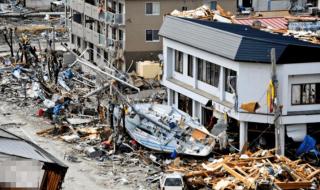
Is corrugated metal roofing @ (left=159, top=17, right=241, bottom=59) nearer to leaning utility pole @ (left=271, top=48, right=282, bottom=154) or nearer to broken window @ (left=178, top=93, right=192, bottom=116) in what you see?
leaning utility pole @ (left=271, top=48, right=282, bottom=154)

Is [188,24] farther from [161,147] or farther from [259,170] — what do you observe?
[259,170]

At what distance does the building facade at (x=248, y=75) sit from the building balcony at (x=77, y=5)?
23.0 meters

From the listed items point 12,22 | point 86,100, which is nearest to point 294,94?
point 86,100

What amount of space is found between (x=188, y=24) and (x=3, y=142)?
24.1 meters

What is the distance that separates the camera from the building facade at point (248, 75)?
3748cm

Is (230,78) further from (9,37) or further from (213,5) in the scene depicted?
(9,37)

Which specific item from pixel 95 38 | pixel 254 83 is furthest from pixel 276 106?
pixel 95 38

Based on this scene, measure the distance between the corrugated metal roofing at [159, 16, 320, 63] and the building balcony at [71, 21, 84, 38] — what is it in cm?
2025

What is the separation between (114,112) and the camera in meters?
42.4

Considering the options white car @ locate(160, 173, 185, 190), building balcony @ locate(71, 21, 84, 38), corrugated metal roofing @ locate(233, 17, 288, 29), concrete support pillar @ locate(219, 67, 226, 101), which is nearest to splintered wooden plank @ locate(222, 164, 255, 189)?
white car @ locate(160, 173, 185, 190)

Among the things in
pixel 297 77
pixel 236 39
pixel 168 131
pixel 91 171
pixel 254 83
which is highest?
pixel 236 39

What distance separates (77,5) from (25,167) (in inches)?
1880

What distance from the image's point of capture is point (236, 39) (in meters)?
38.7

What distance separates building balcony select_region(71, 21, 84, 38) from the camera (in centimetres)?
6496
